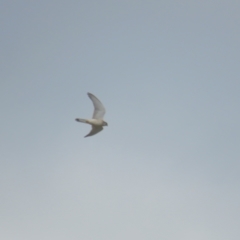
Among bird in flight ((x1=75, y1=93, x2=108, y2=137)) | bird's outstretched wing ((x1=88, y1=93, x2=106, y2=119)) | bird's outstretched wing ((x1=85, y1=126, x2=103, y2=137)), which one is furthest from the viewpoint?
bird's outstretched wing ((x1=85, y1=126, x2=103, y2=137))

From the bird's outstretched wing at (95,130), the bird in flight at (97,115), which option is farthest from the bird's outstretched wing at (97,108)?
the bird's outstretched wing at (95,130)

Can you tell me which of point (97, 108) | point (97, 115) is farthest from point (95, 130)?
point (97, 108)

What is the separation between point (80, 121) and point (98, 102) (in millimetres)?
2971

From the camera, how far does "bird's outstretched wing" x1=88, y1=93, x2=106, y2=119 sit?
29.8 meters

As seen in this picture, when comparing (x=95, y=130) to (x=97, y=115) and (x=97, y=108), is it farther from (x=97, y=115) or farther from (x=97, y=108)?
(x=97, y=108)

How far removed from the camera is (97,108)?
3014cm

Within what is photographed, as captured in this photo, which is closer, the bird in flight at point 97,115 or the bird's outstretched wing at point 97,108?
the bird in flight at point 97,115

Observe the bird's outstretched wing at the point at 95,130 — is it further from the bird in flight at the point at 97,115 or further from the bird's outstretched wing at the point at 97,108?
the bird's outstretched wing at the point at 97,108

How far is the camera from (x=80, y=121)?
27844mm

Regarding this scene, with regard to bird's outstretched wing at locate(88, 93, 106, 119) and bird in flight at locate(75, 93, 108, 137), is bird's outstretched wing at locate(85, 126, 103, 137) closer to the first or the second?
bird in flight at locate(75, 93, 108, 137)

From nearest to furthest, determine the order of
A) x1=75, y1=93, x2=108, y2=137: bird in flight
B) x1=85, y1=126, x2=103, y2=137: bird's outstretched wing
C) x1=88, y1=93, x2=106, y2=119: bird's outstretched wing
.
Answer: x1=75, y1=93, x2=108, y2=137: bird in flight
x1=88, y1=93, x2=106, y2=119: bird's outstretched wing
x1=85, y1=126, x2=103, y2=137: bird's outstretched wing

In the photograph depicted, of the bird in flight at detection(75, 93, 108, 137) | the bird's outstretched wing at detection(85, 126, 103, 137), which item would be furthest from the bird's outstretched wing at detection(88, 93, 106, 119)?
the bird's outstretched wing at detection(85, 126, 103, 137)

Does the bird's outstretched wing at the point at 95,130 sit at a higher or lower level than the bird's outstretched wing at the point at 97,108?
lower

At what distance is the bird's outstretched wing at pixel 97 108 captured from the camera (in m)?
29.8
